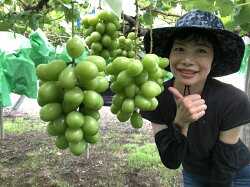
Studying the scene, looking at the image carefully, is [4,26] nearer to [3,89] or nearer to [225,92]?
[225,92]

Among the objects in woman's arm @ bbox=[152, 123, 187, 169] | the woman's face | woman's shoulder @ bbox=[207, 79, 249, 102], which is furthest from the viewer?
woman's shoulder @ bbox=[207, 79, 249, 102]

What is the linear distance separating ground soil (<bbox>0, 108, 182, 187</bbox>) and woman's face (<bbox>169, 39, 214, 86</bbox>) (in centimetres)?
279

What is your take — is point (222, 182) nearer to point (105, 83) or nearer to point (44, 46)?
point (105, 83)

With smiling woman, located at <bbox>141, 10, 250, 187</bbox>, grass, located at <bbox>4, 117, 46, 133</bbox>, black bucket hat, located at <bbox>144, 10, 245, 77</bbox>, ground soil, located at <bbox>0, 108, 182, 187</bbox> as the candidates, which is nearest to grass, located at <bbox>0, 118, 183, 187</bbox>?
ground soil, located at <bbox>0, 108, 182, 187</bbox>

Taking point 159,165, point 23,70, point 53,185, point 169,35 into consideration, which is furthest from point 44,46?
point 169,35

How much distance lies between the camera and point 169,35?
149cm

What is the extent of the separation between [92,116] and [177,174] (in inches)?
140

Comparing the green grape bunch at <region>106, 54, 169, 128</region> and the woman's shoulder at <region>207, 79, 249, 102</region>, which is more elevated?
the green grape bunch at <region>106, 54, 169, 128</region>

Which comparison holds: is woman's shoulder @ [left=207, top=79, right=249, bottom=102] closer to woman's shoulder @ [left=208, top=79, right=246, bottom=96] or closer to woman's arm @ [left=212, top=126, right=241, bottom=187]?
woman's shoulder @ [left=208, top=79, right=246, bottom=96]

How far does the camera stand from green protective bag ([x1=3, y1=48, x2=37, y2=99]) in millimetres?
3961

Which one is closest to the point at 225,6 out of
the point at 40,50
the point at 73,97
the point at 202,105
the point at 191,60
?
the point at 191,60

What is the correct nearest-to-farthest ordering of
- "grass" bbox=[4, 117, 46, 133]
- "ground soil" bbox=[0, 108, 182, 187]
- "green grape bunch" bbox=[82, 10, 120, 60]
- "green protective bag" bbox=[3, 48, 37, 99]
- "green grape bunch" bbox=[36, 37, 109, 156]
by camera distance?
"green grape bunch" bbox=[36, 37, 109, 156] → "green grape bunch" bbox=[82, 10, 120, 60] → "ground soil" bbox=[0, 108, 182, 187] → "green protective bag" bbox=[3, 48, 37, 99] → "grass" bbox=[4, 117, 46, 133]

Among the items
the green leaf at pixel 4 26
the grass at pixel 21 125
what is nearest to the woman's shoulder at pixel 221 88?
the green leaf at pixel 4 26

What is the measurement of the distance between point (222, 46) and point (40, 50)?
3.22 meters
